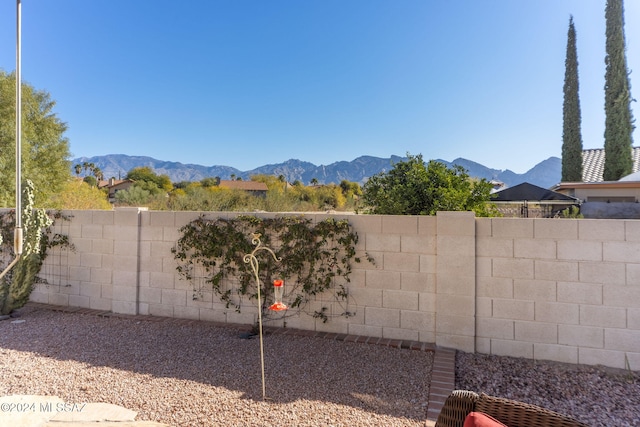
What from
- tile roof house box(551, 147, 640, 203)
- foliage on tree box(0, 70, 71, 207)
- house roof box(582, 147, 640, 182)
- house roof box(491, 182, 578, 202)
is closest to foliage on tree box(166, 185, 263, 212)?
foliage on tree box(0, 70, 71, 207)

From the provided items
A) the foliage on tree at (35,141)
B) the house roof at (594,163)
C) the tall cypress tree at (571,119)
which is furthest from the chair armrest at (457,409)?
the tall cypress tree at (571,119)

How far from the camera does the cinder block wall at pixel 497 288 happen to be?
3498 millimetres

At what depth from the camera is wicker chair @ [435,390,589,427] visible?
1354mm

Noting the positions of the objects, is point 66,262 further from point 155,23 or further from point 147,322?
point 155,23

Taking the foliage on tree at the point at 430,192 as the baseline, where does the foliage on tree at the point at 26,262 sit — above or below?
below

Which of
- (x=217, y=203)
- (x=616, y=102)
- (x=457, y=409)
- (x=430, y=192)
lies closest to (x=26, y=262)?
(x=430, y=192)

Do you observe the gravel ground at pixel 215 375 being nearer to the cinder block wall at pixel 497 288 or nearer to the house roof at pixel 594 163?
the cinder block wall at pixel 497 288

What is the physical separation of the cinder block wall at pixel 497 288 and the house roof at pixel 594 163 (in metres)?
16.3

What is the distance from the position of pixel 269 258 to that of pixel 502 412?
352cm

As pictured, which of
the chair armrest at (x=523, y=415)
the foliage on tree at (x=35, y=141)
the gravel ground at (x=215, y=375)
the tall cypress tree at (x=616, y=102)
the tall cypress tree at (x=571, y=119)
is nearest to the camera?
the chair armrest at (x=523, y=415)

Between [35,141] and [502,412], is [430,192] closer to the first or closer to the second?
[502,412]

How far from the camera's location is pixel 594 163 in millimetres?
17812

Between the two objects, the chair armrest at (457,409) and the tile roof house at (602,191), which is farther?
the tile roof house at (602,191)

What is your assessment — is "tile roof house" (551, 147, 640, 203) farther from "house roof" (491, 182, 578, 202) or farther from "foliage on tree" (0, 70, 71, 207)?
"foliage on tree" (0, 70, 71, 207)
